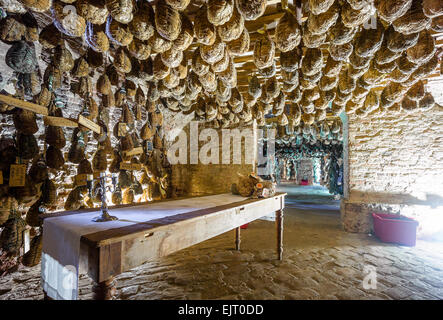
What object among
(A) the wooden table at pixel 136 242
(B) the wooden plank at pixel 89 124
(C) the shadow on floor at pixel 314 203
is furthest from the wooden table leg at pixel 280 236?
(C) the shadow on floor at pixel 314 203

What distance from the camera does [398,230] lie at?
456 centimetres

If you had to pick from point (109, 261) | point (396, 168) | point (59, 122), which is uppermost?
point (59, 122)

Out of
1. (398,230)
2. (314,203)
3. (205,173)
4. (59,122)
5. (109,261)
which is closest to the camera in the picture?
(109,261)

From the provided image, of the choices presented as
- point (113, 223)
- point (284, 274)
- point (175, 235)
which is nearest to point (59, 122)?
point (113, 223)

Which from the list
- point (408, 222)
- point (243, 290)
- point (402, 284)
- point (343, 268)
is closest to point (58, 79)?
point (243, 290)

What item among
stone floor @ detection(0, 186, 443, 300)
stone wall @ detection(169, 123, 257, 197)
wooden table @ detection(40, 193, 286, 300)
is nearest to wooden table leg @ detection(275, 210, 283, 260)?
stone floor @ detection(0, 186, 443, 300)

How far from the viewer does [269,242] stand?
178 inches

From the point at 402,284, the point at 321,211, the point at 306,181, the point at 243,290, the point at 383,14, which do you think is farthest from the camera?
the point at 306,181

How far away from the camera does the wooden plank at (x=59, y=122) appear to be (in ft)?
11.0

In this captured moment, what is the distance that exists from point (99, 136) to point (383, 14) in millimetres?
4722

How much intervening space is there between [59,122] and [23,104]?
1.86 ft

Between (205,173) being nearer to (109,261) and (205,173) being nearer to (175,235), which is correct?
(175,235)

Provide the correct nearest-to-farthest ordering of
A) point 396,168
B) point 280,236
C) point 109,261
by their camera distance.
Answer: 1. point 109,261
2. point 280,236
3. point 396,168
